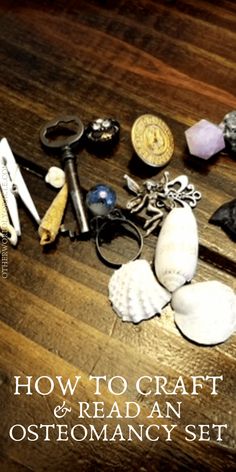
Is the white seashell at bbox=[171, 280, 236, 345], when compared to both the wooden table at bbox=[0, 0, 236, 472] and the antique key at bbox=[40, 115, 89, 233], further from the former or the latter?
the antique key at bbox=[40, 115, 89, 233]

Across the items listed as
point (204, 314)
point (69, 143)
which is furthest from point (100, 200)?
point (204, 314)

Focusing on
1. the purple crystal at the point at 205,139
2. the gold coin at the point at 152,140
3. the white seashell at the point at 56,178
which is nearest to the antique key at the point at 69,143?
the white seashell at the point at 56,178

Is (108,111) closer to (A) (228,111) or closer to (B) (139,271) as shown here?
(A) (228,111)

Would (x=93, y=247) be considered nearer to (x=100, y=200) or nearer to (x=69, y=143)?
(x=100, y=200)

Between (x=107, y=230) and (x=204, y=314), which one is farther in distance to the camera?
(x=107, y=230)

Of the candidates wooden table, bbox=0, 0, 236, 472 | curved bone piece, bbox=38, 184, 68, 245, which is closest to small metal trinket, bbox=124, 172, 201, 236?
wooden table, bbox=0, 0, 236, 472

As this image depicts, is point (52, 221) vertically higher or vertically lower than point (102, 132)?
lower
